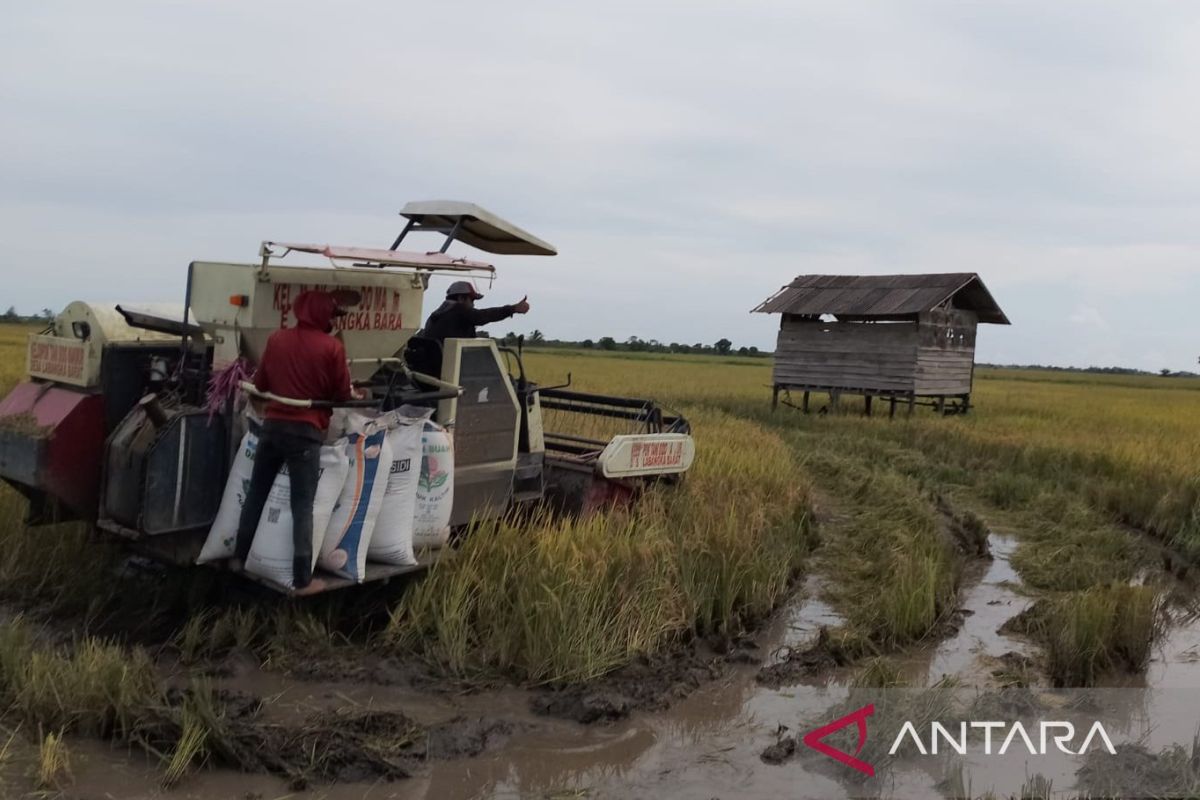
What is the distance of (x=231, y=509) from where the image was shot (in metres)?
5.13

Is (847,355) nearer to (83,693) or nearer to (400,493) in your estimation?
(400,493)

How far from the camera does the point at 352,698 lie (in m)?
4.88

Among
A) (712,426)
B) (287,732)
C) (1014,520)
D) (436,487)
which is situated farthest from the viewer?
(712,426)

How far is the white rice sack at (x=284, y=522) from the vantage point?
4965mm

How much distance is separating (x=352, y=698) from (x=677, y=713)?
1.61 m

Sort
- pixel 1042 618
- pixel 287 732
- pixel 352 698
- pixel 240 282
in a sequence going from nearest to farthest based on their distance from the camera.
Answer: pixel 287 732, pixel 352 698, pixel 240 282, pixel 1042 618

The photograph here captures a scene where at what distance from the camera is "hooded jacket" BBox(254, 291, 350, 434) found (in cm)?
493

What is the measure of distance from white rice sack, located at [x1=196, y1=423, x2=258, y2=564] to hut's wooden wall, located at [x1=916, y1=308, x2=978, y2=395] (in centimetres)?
1879

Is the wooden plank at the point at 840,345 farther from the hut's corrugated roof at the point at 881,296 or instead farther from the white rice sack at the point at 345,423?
the white rice sack at the point at 345,423

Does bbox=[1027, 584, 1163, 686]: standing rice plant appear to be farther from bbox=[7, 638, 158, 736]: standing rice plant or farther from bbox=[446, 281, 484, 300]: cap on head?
bbox=[7, 638, 158, 736]: standing rice plant

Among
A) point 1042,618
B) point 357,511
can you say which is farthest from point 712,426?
point 357,511

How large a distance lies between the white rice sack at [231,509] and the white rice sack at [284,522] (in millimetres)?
183

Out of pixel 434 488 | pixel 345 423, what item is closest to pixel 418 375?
pixel 434 488

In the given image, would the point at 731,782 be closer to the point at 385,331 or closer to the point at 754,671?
the point at 754,671
